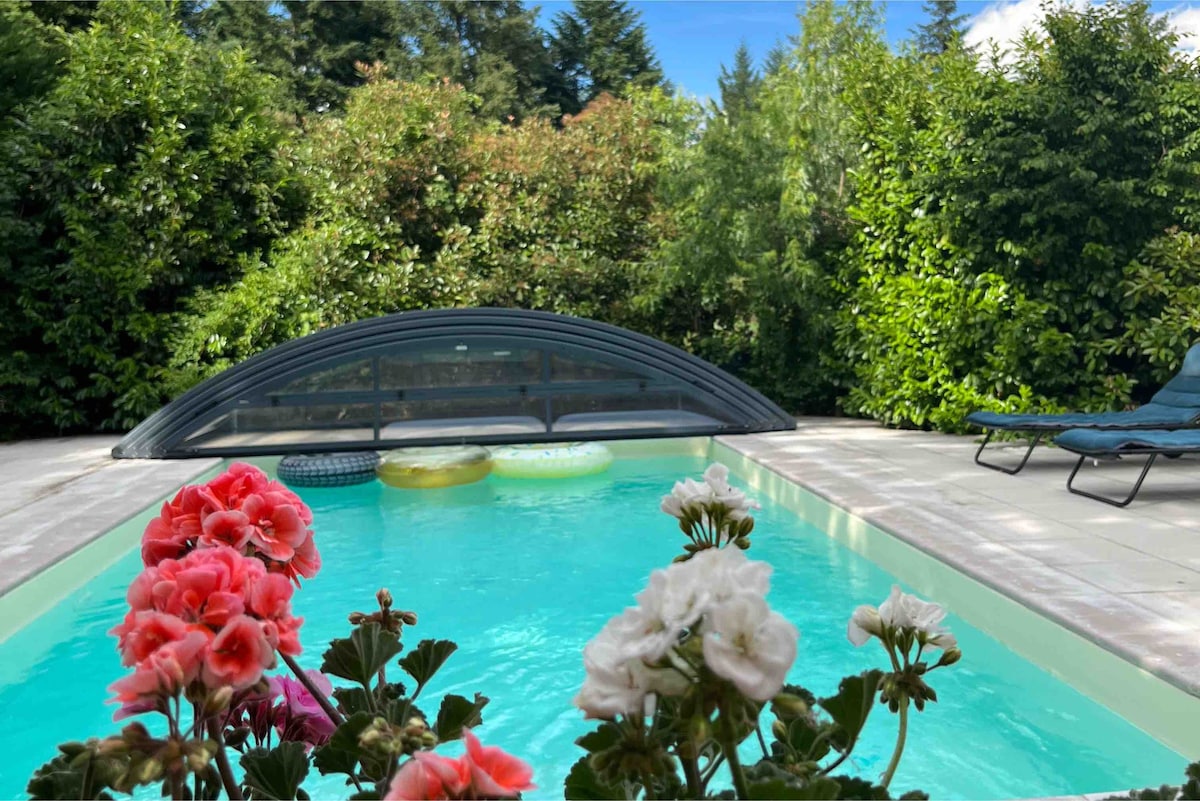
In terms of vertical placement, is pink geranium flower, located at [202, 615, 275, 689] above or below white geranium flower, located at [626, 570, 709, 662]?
below

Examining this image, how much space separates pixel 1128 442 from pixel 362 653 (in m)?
5.64

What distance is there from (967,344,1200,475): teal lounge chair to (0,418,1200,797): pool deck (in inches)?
13.6

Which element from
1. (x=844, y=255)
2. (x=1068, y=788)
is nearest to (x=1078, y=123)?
(x=844, y=255)

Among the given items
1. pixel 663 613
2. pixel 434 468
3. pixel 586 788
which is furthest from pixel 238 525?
pixel 434 468

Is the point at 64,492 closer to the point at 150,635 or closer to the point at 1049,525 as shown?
the point at 1049,525

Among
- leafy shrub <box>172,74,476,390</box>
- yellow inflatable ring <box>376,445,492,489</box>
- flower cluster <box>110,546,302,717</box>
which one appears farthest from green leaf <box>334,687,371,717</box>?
leafy shrub <box>172,74,476,390</box>

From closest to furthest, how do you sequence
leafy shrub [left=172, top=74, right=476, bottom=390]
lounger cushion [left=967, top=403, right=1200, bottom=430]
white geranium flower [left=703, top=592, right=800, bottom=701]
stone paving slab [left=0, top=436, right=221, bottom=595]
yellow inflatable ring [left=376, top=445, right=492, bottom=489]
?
white geranium flower [left=703, top=592, right=800, bottom=701], stone paving slab [left=0, top=436, right=221, bottom=595], lounger cushion [left=967, top=403, right=1200, bottom=430], yellow inflatable ring [left=376, top=445, right=492, bottom=489], leafy shrub [left=172, top=74, right=476, bottom=390]

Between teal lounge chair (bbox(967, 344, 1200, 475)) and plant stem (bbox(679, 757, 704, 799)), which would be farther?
teal lounge chair (bbox(967, 344, 1200, 475))

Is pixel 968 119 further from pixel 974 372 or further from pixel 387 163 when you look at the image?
pixel 387 163

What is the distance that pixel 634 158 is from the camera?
12070mm

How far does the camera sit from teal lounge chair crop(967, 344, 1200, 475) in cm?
667

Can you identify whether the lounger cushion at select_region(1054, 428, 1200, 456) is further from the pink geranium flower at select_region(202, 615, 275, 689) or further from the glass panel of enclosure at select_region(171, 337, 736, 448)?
the pink geranium flower at select_region(202, 615, 275, 689)

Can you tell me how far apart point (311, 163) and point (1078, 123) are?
8.33 m

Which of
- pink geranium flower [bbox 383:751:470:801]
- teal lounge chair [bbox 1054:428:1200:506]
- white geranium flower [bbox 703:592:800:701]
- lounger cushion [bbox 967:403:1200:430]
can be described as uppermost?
white geranium flower [bbox 703:592:800:701]
